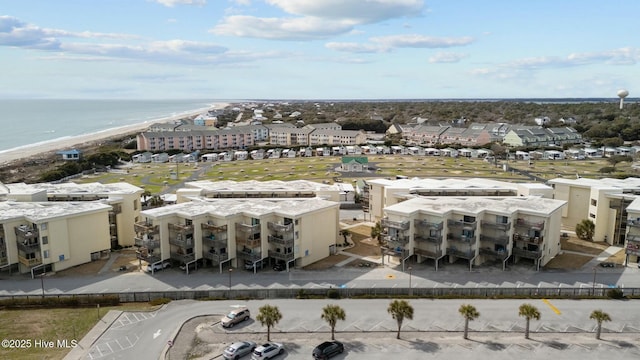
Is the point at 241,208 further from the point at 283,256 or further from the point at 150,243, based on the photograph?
the point at 150,243

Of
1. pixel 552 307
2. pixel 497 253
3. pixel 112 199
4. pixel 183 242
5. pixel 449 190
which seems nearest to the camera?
pixel 552 307

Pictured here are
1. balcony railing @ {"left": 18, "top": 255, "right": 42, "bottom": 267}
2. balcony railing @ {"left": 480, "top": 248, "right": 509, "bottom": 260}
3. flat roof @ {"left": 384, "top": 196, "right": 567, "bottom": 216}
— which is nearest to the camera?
balcony railing @ {"left": 18, "top": 255, "right": 42, "bottom": 267}

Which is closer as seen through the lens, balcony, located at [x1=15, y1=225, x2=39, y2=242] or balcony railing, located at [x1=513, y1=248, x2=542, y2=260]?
balcony, located at [x1=15, y1=225, x2=39, y2=242]

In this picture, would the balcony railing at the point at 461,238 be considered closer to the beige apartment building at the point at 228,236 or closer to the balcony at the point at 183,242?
the beige apartment building at the point at 228,236

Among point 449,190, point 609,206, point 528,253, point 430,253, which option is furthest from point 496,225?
point 609,206

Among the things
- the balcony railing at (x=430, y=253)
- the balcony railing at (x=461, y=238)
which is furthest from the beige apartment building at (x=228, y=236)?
the balcony railing at (x=461, y=238)

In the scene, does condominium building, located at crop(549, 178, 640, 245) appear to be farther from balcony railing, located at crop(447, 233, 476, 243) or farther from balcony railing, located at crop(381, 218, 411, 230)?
balcony railing, located at crop(381, 218, 411, 230)

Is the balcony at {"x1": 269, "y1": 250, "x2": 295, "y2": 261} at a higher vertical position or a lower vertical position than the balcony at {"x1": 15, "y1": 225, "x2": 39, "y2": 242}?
lower

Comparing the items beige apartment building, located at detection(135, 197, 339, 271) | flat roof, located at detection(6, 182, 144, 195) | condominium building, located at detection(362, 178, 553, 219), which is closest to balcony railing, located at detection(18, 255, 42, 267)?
beige apartment building, located at detection(135, 197, 339, 271)
